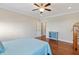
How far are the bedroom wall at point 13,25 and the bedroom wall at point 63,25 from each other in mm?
470

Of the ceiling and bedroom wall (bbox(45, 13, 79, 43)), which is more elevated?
the ceiling

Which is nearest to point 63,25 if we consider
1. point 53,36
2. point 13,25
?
point 53,36

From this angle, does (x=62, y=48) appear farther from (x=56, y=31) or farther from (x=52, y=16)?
(x=52, y=16)

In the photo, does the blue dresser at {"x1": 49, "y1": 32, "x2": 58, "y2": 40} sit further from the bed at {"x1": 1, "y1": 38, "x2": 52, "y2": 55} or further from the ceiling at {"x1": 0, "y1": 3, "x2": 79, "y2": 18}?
the bed at {"x1": 1, "y1": 38, "x2": 52, "y2": 55}

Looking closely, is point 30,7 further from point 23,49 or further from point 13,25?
point 23,49

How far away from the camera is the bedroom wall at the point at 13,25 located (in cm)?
213

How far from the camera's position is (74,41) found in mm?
3010

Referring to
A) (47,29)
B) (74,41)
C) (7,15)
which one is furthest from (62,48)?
(7,15)

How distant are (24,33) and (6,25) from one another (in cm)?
60

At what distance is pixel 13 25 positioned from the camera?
2.25m

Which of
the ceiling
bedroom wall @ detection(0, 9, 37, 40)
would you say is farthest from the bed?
the ceiling

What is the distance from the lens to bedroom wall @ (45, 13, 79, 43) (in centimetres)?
253

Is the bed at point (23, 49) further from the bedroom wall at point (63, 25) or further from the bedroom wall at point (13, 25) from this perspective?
the bedroom wall at point (63, 25)

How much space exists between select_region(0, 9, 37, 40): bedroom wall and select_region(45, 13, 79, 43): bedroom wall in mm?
470
